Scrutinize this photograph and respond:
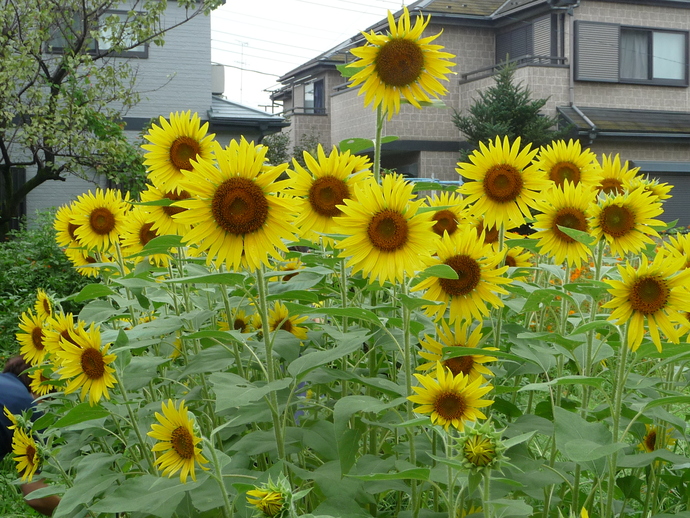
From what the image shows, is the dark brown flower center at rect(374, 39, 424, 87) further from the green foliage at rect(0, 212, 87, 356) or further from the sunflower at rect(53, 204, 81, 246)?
the green foliage at rect(0, 212, 87, 356)

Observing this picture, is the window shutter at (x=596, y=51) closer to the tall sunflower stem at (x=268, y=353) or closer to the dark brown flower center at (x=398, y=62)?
the dark brown flower center at (x=398, y=62)

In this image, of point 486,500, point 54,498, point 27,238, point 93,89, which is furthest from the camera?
point 93,89

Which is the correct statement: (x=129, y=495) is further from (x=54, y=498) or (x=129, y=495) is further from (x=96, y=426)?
(x=54, y=498)

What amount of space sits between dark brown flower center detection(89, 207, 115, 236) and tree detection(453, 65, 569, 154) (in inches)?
708

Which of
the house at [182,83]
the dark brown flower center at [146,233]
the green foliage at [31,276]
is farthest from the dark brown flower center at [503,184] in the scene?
the house at [182,83]

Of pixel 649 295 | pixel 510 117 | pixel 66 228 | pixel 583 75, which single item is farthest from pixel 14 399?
pixel 583 75

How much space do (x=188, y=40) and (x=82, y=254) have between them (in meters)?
16.5

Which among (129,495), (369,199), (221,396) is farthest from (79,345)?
(369,199)

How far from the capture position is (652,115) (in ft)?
80.6

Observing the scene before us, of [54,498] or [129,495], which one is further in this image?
[54,498]

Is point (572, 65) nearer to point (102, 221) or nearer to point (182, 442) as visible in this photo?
point (102, 221)

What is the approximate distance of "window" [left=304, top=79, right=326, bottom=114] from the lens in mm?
32625

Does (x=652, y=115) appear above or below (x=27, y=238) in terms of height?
above

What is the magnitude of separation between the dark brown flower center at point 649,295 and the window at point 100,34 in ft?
41.8
